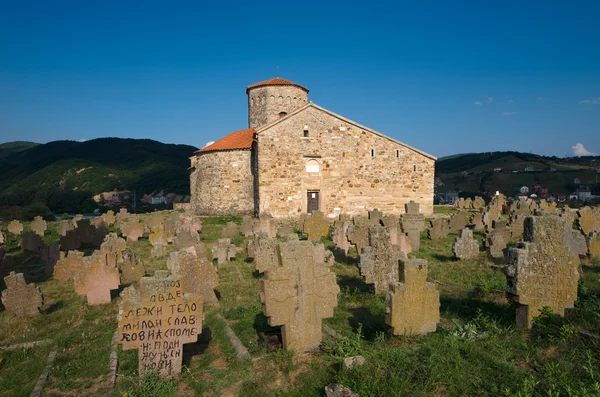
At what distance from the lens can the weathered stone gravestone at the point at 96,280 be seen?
7.98 metres

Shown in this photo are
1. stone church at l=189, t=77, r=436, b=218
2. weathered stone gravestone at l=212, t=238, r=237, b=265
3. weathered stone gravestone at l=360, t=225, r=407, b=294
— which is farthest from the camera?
stone church at l=189, t=77, r=436, b=218

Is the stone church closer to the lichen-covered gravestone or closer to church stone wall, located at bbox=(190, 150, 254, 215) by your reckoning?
church stone wall, located at bbox=(190, 150, 254, 215)

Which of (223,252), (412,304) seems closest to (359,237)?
(223,252)

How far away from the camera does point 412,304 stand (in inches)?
211

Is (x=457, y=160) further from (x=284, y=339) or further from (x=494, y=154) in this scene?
(x=284, y=339)

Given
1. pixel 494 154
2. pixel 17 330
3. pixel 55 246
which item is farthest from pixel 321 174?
pixel 494 154

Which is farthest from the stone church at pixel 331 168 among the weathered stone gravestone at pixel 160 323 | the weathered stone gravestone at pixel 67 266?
the weathered stone gravestone at pixel 160 323

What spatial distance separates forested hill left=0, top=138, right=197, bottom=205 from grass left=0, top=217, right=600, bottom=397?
48376mm

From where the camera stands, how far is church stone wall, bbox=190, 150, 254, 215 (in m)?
24.5

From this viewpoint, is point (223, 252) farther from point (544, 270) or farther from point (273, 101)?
point (273, 101)

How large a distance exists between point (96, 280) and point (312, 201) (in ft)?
50.0

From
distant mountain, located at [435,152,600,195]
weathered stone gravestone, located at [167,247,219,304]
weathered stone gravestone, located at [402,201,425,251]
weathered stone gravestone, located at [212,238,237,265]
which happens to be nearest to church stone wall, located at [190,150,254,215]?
weathered stone gravestone, located at [212,238,237,265]

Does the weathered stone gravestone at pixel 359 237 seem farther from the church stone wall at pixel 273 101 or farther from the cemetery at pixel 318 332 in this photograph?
the church stone wall at pixel 273 101

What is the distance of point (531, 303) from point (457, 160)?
347 feet
